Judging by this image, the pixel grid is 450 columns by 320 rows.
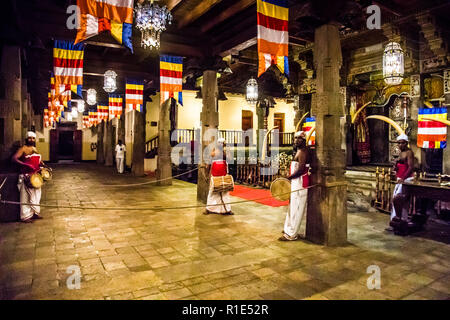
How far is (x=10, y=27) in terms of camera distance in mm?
7523

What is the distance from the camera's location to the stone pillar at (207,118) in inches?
381

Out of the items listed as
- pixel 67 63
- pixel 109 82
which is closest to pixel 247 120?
pixel 109 82

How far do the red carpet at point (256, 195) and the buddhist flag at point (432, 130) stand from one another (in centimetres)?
499

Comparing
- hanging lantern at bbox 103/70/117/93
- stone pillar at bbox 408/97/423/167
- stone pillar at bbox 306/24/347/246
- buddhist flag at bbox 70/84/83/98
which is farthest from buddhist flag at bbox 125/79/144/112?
stone pillar at bbox 408/97/423/167

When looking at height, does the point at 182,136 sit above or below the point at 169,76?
below

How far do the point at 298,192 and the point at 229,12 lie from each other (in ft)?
16.6

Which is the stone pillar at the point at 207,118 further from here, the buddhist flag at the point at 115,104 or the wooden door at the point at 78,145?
the wooden door at the point at 78,145

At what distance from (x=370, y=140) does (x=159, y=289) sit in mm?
13265

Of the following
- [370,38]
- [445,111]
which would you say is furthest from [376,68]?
[445,111]

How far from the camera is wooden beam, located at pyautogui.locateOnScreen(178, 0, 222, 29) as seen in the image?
293 inches

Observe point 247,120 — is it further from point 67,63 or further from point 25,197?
point 25,197

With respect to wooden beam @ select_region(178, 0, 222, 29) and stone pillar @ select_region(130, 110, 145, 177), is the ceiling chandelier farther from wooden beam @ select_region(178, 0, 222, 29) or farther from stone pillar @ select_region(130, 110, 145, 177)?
stone pillar @ select_region(130, 110, 145, 177)

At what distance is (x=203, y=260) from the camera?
196 inches
